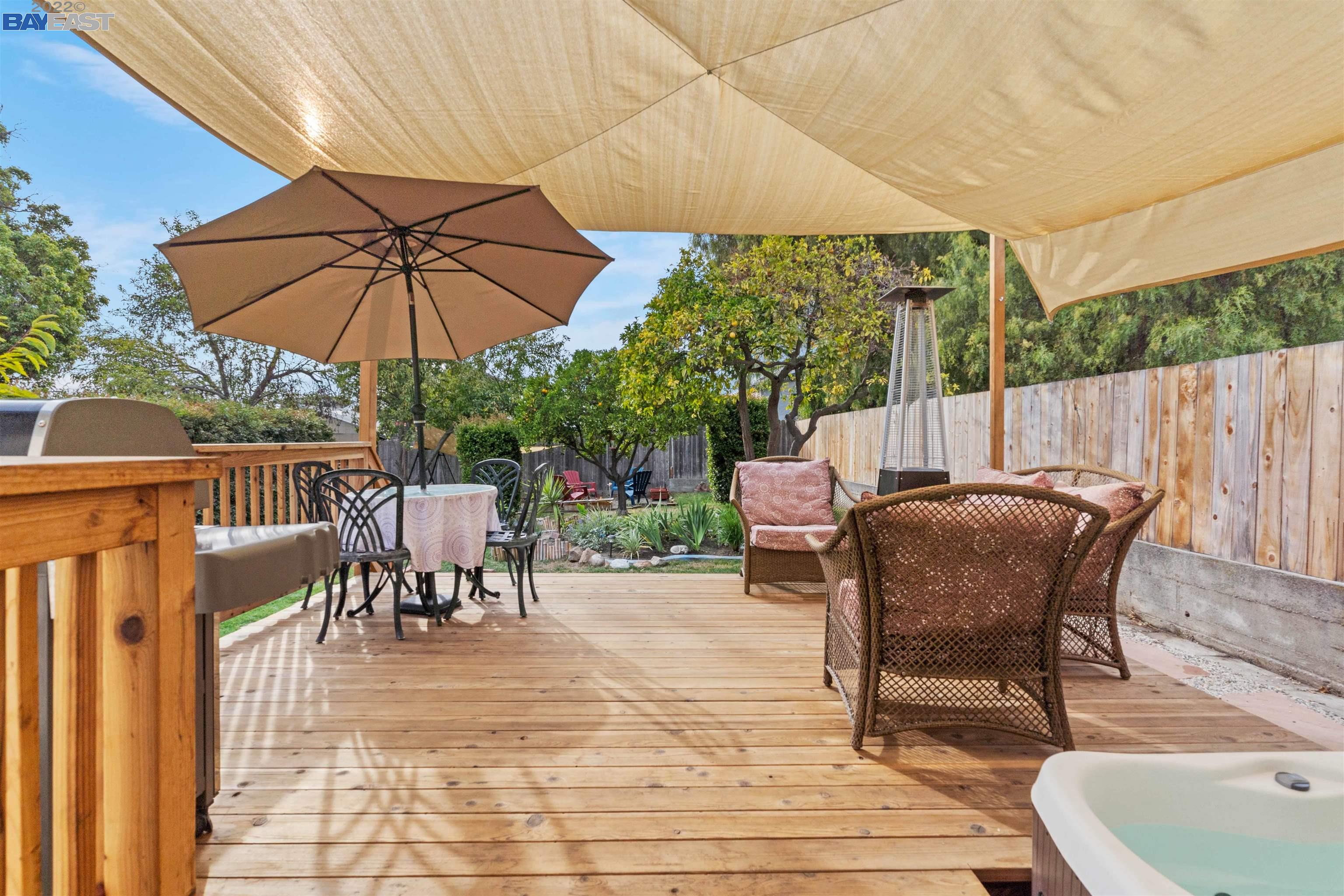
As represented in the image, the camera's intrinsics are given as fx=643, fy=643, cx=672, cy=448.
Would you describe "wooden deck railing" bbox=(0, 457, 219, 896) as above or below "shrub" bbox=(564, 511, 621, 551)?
above

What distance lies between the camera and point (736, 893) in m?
1.49

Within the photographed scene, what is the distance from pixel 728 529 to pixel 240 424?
555 cm

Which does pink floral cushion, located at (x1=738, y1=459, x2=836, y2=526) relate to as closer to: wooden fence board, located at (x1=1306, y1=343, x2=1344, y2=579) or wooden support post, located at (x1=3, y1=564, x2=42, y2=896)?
wooden fence board, located at (x1=1306, y1=343, x2=1344, y2=579)

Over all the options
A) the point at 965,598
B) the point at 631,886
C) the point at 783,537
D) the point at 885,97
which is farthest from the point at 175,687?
the point at 783,537

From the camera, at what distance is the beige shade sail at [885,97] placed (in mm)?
1661

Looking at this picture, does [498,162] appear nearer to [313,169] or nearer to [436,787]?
[313,169]

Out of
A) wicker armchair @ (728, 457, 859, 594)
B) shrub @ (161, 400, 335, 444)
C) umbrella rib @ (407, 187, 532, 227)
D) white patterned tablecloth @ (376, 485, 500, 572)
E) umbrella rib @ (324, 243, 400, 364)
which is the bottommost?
wicker armchair @ (728, 457, 859, 594)

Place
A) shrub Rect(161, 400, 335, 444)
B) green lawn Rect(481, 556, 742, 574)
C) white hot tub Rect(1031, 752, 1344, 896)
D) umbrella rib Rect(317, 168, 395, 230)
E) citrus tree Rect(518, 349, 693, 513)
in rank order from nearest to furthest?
1. white hot tub Rect(1031, 752, 1344, 896)
2. umbrella rib Rect(317, 168, 395, 230)
3. green lawn Rect(481, 556, 742, 574)
4. shrub Rect(161, 400, 335, 444)
5. citrus tree Rect(518, 349, 693, 513)

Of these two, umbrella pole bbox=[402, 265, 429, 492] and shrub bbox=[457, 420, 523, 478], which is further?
shrub bbox=[457, 420, 523, 478]

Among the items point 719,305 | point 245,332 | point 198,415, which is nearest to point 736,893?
point 245,332

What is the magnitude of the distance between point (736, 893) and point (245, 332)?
338 cm

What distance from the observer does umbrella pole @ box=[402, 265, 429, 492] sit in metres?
3.44

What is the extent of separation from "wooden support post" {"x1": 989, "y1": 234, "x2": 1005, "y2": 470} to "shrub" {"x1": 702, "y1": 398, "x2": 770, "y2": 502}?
11.4ft

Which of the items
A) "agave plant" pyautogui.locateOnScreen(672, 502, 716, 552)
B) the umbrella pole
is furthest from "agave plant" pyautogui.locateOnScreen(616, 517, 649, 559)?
the umbrella pole
